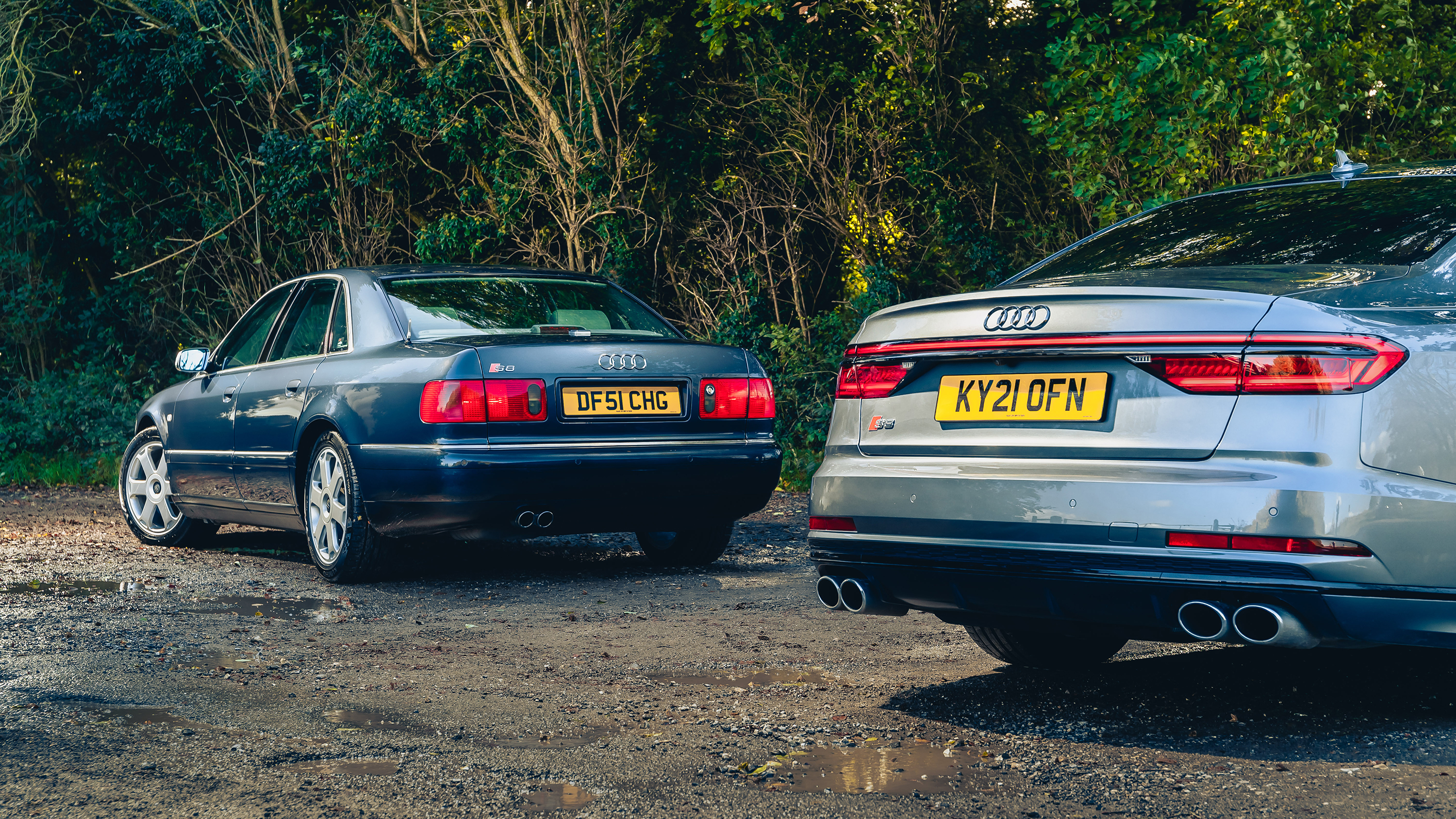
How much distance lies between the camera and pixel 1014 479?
13.0 ft

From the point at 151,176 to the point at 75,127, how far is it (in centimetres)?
99

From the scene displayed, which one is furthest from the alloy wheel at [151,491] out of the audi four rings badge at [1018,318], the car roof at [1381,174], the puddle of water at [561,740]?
the car roof at [1381,174]

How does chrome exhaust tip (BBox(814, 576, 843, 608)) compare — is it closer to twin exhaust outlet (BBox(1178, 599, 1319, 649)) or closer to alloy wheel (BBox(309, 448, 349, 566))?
twin exhaust outlet (BBox(1178, 599, 1319, 649))

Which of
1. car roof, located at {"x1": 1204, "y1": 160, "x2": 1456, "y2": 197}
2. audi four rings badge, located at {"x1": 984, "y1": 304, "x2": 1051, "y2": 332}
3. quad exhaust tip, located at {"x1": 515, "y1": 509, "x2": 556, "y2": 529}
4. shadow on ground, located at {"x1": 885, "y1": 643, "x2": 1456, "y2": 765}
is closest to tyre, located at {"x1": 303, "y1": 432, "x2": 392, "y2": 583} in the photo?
quad exhaust tip, located at {"x1": 515, "y1": 509, "x2": 556, "y2": 529}

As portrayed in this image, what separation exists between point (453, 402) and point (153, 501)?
343cm

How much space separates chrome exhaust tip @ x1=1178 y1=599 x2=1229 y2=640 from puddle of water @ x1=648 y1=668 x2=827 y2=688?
151cm

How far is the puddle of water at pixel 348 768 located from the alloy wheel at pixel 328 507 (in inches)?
129

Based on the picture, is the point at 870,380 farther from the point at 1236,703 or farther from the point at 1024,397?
the point at 1236,703

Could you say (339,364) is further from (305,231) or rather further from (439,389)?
(305,231)

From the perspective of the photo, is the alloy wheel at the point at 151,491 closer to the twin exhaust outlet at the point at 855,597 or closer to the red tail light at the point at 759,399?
the red tail light at the point at 759,399

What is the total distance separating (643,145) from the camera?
14289 millimetres

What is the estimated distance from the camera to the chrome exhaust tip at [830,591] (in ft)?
14.7

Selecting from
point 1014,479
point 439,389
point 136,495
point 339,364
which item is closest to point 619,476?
point 439,389

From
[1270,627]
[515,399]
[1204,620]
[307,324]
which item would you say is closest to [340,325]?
[307,324]
